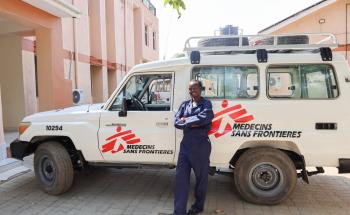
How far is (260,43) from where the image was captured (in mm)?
5160

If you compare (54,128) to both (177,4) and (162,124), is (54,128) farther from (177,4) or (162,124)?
(177,4)

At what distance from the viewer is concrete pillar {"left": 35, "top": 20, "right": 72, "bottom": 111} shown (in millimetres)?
8203

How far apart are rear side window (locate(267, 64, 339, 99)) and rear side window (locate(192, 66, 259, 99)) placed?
0.23m

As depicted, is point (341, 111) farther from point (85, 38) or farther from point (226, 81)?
point (85, 38)

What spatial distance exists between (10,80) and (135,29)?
41.9ft

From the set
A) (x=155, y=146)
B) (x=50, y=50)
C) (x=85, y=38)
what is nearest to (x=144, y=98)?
(x=155, y=146)

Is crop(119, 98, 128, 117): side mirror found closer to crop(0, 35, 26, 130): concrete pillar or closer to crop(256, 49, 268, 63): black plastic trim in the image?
crop(256, 49, 268, 63): black plastic trim

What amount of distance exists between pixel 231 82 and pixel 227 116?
1.63 feet

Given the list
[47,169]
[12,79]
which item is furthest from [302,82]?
[12,79]

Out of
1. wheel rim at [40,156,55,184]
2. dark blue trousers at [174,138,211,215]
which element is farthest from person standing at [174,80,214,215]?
wheel rim at [40,156,55,184]

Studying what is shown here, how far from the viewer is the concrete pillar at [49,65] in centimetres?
820

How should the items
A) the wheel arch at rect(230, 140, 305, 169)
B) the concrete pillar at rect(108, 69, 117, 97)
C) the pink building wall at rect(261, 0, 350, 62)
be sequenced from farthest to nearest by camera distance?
the concrete pillar at rect(108, 69, 117, 97) → the pink building wall at rect(261, 0, 350, 62) → the wheel arch at rect(230, 140, 305, 169)

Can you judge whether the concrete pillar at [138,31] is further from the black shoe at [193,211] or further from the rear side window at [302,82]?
the black shoe at [193,211]

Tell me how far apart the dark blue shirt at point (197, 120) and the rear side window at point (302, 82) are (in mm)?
992
